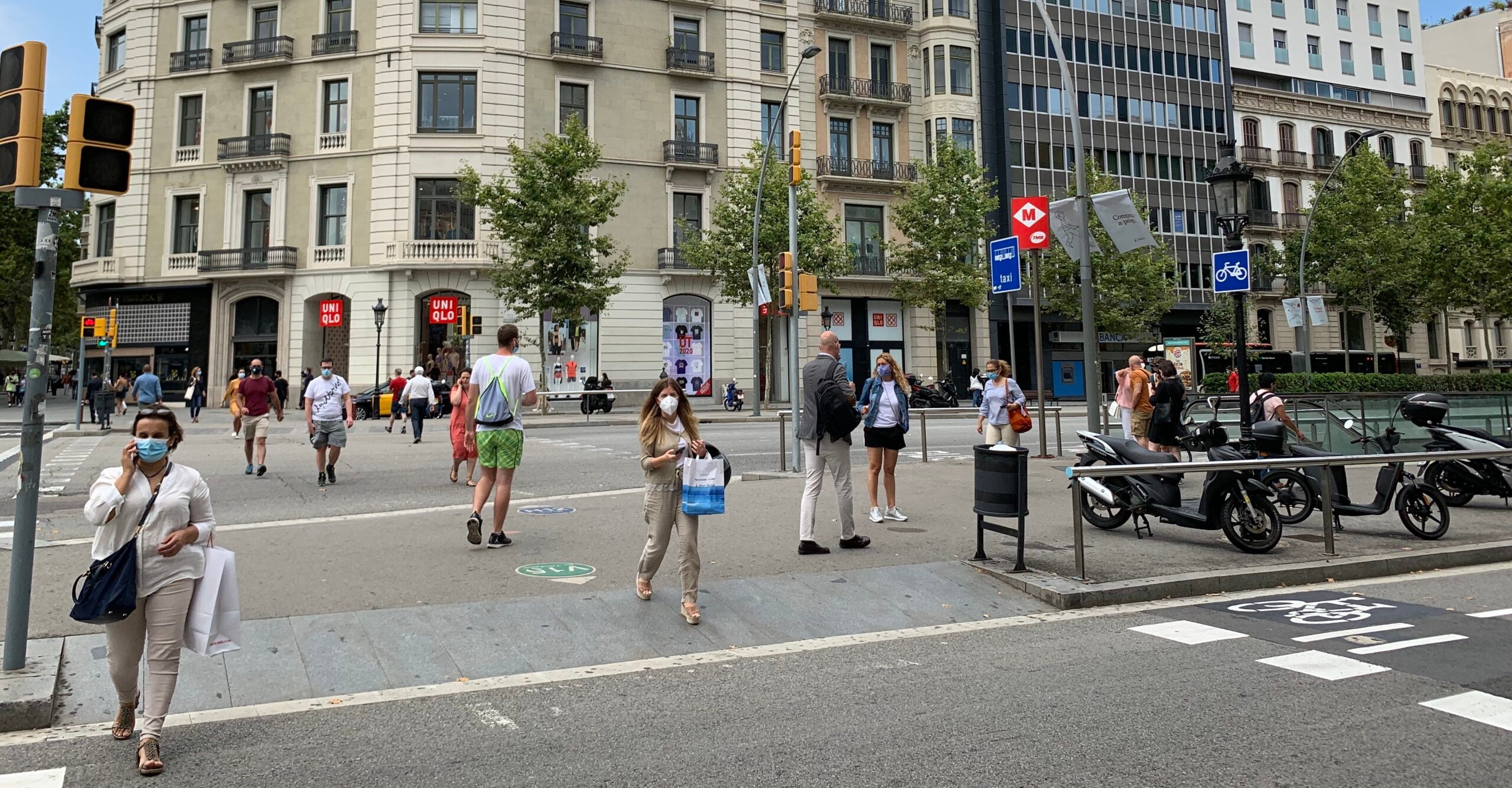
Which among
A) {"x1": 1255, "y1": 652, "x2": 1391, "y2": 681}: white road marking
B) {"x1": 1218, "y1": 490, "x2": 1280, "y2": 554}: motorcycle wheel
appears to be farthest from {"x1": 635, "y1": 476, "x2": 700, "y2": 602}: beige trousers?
{"x1": 1218, "y1": 490, "x2": 1280, "y2": 554}: motorcycle wheel

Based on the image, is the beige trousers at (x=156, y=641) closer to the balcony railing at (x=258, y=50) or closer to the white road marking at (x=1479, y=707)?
the white road marking at (x=1479, y=707)

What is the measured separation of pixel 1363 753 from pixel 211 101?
43.8 metres

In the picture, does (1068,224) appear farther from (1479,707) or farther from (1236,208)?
(1479,707)

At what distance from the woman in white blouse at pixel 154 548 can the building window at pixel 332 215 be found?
3572 cm

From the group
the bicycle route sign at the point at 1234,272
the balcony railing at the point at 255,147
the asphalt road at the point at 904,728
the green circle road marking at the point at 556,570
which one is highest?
the balcony railing at the point at 255,147

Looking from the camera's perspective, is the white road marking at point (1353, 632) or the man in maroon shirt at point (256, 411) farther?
the man in maroon shirt at point (256, 411)

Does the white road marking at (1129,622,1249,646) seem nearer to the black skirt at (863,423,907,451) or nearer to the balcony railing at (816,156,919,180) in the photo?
the black skirt at (863,423,907,451)

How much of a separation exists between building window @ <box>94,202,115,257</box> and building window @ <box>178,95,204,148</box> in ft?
14.1

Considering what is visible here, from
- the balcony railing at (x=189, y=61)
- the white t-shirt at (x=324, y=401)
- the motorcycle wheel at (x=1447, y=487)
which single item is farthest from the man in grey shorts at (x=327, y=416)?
the balcony railing at (x=189, y=61)

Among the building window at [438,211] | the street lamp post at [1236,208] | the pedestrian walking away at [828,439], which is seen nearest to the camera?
the pedestrian walking away at [828,439]

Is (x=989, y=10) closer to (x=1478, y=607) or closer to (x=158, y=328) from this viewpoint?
(x=158, y=328)

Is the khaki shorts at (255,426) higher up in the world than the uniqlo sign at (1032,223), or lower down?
lower down

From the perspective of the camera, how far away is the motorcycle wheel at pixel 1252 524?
832 centimetres

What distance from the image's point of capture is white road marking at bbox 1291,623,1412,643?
228 inches
